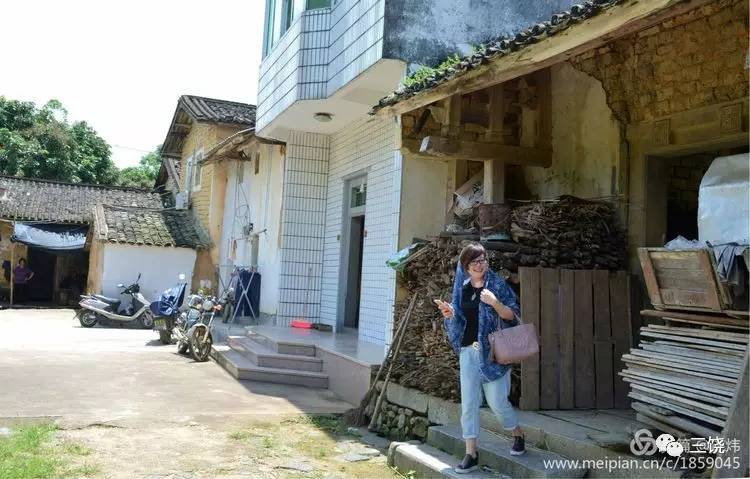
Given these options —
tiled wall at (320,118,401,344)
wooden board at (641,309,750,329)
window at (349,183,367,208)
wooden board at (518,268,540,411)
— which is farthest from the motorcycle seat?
wooden board at (641,309,750,329)

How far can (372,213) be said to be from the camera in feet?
34.2

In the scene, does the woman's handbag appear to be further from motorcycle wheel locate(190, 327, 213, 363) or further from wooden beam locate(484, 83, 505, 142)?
motorcycle wheel locate(190, 327, 213, 363)

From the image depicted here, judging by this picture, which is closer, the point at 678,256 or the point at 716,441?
the point at 716,441

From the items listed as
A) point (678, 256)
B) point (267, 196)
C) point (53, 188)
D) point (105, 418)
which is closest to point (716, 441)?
point (678, 256)

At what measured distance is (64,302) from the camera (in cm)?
2227

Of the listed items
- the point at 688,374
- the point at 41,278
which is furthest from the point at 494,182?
the point at 41,278

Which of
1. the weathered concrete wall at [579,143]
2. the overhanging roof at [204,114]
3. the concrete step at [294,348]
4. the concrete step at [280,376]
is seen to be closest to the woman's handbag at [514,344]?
the weathered concrete wall at [579,143]

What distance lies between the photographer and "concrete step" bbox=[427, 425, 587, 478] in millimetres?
4312

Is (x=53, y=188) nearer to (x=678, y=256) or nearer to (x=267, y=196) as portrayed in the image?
(x=267, y=196)

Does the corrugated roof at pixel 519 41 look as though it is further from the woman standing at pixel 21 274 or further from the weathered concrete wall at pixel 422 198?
the woman standing at pixel 21 274

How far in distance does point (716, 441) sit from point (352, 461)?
3081 mm

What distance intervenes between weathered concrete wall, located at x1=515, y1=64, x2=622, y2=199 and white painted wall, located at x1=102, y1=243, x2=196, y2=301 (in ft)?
41.0

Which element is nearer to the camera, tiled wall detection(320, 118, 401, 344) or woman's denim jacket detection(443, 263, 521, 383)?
woman's denim jacket detection(443, 263, 521, 383)

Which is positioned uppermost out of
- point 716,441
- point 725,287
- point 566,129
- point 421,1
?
point 421,1
